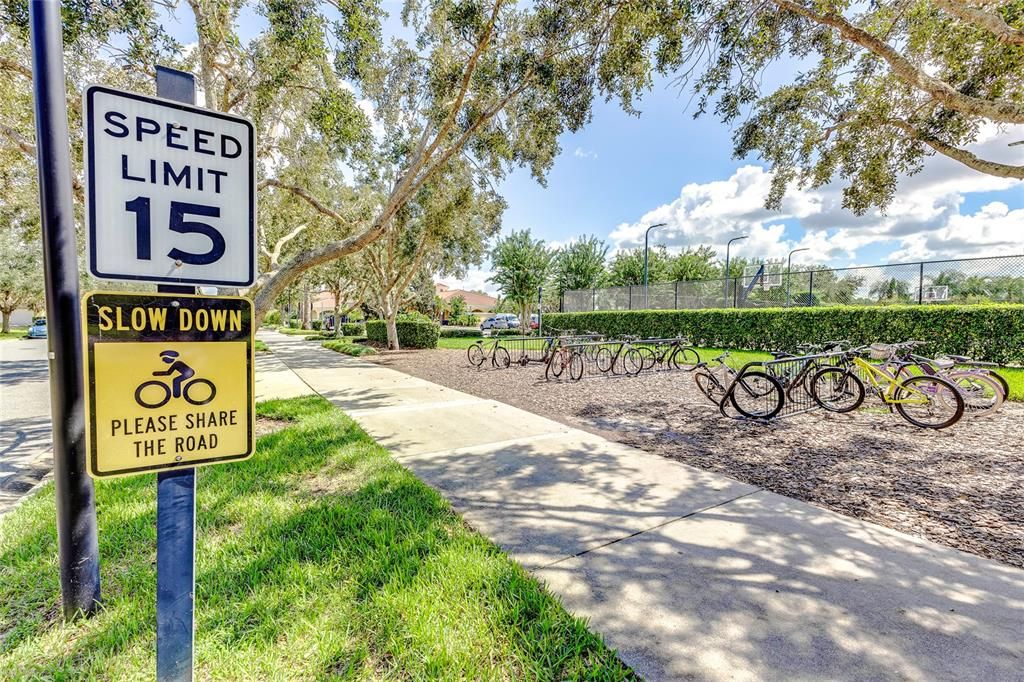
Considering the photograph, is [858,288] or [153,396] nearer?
[153,396]

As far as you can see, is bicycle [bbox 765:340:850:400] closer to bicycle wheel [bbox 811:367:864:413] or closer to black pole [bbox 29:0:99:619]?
bicycle wheel [bbox 811:367:864:413]

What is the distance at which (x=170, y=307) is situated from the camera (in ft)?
4.42

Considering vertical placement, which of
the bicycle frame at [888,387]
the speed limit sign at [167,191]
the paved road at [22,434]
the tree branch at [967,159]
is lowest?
the paved road at [22,434]

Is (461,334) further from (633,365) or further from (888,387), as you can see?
(888,387)

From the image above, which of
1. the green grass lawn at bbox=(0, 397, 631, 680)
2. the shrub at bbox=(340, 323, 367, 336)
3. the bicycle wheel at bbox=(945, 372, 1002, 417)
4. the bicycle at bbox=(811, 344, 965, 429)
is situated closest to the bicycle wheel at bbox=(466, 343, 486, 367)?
the bicycle at bbox=(811, 344, 965, 429)

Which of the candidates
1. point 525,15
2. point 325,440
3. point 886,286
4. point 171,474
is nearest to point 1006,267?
point 886,286

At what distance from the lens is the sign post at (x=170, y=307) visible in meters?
1.28

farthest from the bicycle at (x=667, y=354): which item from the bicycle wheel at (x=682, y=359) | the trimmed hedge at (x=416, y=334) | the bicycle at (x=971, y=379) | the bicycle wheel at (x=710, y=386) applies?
the trimmed hedge at (x=416, y=334)

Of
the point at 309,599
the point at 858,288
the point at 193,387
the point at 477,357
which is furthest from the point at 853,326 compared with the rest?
the point at 193,387

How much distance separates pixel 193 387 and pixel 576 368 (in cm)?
1062

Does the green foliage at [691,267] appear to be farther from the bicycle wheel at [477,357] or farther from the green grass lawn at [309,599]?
the green grass lawn at [309,599]

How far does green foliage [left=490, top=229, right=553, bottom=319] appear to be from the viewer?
28875 mm

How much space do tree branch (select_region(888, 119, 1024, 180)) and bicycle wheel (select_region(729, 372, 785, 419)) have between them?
145 inches

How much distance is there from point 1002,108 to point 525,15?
263 inches
